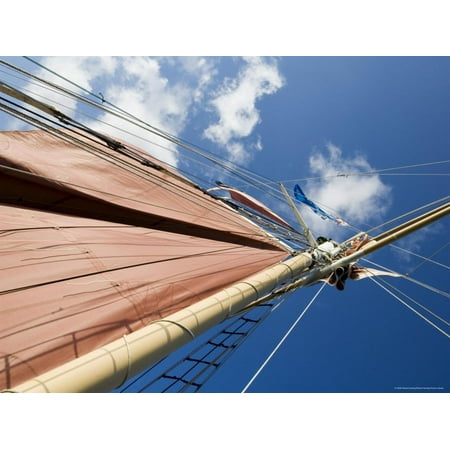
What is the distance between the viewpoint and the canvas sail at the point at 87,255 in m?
2.44

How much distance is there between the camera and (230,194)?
39.7 feet

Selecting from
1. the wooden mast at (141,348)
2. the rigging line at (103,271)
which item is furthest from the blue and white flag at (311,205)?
the wooden mast at (141,348)

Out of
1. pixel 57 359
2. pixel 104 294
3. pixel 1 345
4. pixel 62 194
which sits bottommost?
pixel 57 359

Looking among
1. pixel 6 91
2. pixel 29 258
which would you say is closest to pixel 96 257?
pixel 29 258

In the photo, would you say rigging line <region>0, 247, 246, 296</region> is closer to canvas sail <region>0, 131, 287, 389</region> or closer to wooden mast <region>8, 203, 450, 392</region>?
canvas sail <region>0, 131, 287, 389</region>

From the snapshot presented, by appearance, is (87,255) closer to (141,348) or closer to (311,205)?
(141,348)

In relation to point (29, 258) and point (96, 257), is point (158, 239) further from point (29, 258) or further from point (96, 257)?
point (29, 258)

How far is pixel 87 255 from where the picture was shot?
370 cm

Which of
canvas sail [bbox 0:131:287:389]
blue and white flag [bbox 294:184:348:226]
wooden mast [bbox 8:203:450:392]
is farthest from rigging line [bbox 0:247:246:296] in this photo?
blue and white flag [bbox 294:184:348:226]

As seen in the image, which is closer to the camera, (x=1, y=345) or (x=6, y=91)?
(x=1, y=345)

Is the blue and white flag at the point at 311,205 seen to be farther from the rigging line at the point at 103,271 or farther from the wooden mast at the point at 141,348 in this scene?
the wooden mast at the point at 141,348

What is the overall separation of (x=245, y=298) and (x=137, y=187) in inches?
187

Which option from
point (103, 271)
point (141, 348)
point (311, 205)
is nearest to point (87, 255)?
point (103, 271)

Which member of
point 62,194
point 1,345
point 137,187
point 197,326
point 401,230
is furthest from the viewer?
point 137,187
